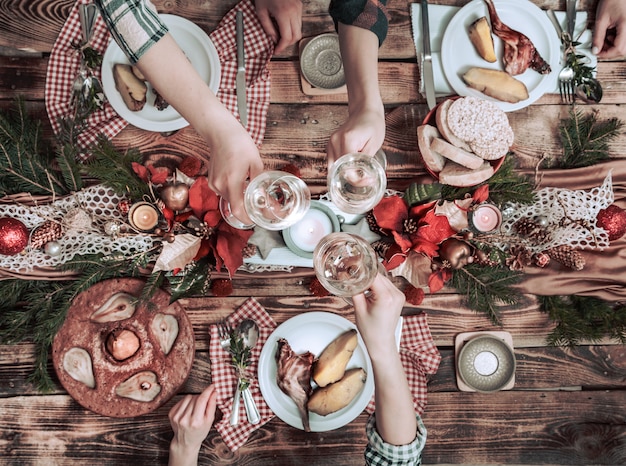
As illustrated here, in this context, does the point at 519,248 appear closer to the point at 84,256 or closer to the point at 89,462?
the point at 84,256

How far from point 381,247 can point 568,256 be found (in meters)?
0.51

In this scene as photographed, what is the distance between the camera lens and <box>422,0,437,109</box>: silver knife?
1330 mm

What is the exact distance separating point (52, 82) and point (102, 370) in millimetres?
802

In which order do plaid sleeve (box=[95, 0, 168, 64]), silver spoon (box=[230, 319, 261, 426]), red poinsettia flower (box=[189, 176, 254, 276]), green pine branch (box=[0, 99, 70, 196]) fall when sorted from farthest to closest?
silver spoon (box=[230, 319, 261, 426]) → green pine branch (box=[0, 99, 70, 196]) → red poinsettia flower (box=[189, 176, 254, 276]) → plaid sleeve (box=[95, 0, 168, 64])

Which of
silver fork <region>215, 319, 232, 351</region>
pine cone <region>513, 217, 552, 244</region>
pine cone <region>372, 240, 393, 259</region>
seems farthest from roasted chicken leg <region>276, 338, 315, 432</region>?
pine cone <region>513, 217, 552, 244</region>

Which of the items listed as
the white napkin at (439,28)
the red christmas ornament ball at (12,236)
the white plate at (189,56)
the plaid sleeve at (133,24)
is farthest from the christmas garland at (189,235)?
the plaid sleeve at (133,24)

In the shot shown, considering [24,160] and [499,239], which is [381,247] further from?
[24,160]

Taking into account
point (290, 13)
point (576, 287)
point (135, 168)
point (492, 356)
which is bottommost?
point (492, 356)

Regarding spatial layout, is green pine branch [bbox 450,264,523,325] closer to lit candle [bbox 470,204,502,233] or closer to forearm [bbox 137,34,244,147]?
lit candle [bbox 470,204,502,233]


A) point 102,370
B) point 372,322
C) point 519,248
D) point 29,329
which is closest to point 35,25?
point 29,329

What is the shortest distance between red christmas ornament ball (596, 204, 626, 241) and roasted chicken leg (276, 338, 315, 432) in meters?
0.87

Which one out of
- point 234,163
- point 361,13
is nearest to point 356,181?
point 234,163

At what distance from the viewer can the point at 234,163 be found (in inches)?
35.3

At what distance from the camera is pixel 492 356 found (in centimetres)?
140
